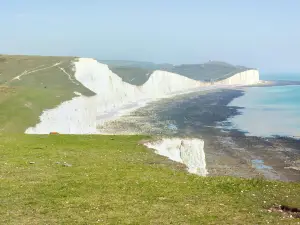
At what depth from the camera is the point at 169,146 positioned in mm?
43438

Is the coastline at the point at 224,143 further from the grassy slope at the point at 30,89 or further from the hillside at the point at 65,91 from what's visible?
the grassy slope at the point at 30,89

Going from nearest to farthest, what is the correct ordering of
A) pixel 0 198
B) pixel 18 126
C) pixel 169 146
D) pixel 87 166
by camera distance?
pixel 0 198, pixel 87 166, pixel 169 146, pixel 18 126

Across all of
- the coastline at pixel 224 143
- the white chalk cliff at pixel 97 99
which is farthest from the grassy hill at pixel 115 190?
the white chalk cliff at pixel 97 99

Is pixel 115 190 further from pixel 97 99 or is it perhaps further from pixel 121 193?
pixel 97 99

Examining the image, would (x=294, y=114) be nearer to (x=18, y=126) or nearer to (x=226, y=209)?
(x=18, y=126)

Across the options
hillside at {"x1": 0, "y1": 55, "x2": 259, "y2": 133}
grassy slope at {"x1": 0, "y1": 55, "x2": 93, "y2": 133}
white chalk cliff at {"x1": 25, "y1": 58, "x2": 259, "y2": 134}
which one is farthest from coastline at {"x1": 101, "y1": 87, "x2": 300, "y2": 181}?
grassy slope at {"x1": 0, "y1": 55, "x2": 93, "y2": 133}

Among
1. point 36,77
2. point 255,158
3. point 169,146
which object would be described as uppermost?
point 36,77

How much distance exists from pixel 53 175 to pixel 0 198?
515cm

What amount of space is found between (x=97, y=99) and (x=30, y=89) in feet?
94.3

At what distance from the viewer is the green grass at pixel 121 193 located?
57.6ft

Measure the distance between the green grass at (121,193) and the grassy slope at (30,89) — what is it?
29.4 meters

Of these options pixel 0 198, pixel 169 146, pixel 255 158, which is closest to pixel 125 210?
pixel 0 198

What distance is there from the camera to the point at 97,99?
359ft

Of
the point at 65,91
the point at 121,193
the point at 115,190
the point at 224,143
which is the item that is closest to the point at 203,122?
the point at 224,143
